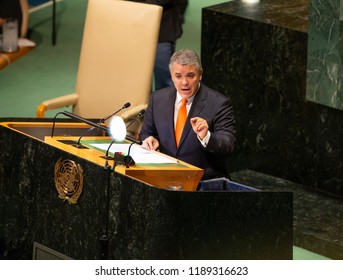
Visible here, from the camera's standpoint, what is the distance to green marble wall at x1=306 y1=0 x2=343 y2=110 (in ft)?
23.0

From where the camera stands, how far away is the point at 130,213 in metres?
5.12

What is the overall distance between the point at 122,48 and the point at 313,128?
1356 mm

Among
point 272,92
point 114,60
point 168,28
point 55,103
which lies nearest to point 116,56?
point 114,60

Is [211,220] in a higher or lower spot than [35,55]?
lower

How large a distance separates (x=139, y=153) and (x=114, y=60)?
6.64 ft

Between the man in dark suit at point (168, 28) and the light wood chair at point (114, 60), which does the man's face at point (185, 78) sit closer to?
the light wood chair at point (114, 60)

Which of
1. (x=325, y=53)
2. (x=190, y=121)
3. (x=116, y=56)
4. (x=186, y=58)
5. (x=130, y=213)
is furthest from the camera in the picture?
(x=116, y=56)

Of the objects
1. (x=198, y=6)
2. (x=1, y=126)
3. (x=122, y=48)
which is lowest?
(x=1, y=126)

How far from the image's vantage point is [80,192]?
5.35 m

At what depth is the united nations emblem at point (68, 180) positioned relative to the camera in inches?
210

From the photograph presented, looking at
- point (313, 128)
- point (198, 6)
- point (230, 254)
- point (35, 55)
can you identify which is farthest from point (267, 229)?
point (198, 6)

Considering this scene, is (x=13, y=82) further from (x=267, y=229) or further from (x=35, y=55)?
(x=267, y=229)

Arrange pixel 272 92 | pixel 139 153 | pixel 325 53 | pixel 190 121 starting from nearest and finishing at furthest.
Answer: pixel 139 153 < pixel 190 121 < pixel 325 53 < pixel 272 92

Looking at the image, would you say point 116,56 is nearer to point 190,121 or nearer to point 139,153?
point 190,121
